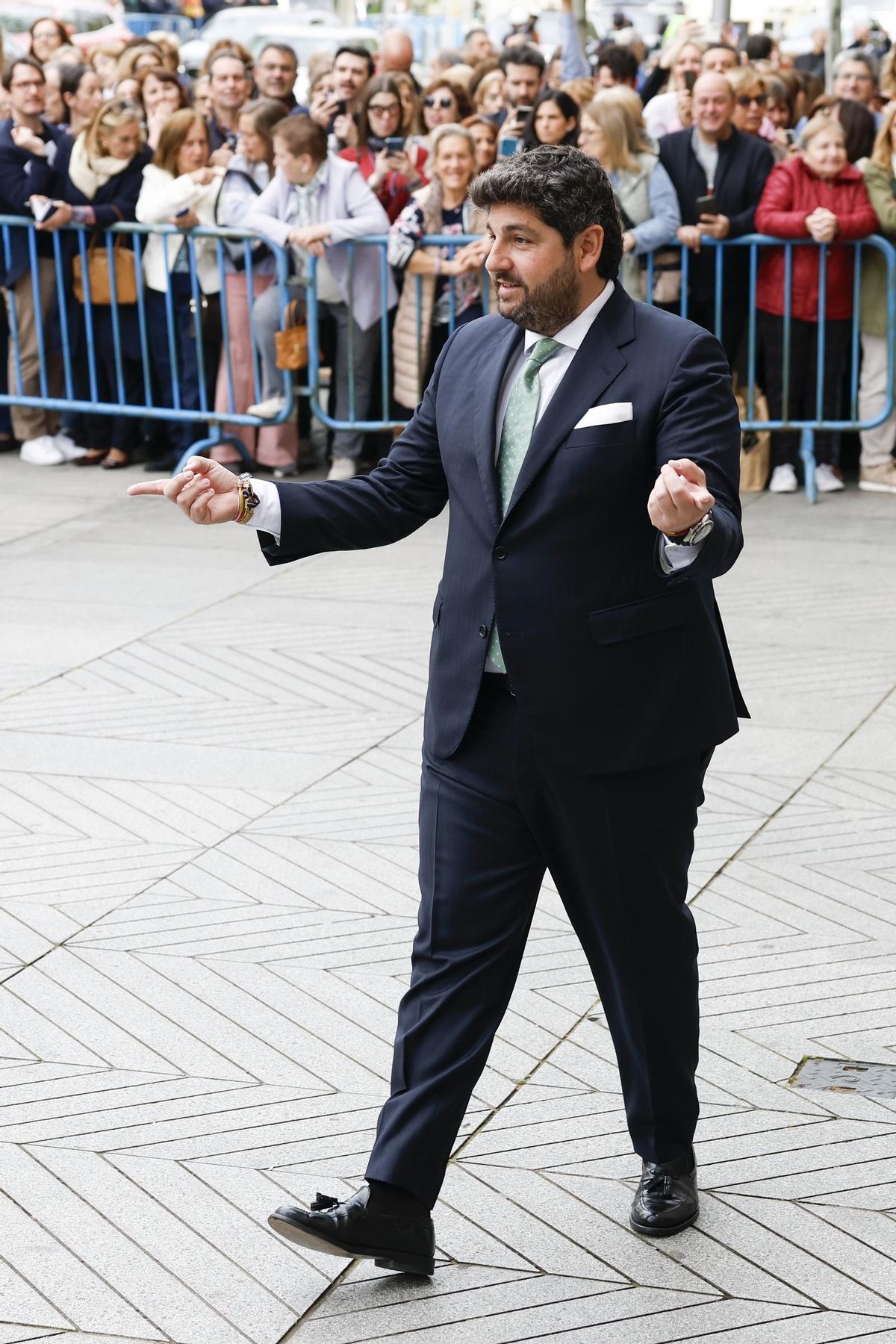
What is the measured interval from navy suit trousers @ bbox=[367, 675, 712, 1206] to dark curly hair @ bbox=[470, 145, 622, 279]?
80 cm

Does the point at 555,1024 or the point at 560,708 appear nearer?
the point at 560,708

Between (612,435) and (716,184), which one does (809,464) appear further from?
(612,435)

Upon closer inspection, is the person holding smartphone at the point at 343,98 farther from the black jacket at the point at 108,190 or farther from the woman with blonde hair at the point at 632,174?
the woman with blonde hair at the point at 632,174

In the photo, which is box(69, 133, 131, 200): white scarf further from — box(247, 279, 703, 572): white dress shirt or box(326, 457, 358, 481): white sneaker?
box(247, 279, 703, 572): white dress shirt

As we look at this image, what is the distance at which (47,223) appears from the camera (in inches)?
406

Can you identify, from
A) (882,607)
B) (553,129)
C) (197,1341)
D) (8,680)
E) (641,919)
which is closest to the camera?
(197,1341)

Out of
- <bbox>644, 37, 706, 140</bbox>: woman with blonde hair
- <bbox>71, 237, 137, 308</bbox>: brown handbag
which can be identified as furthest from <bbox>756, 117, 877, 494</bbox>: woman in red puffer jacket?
<bbox>71, 237, 137, 308</bbox>: brown handbag

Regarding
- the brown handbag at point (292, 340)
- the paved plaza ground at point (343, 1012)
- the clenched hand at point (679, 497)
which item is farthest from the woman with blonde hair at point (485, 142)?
the clenched hand at point (679, 497)

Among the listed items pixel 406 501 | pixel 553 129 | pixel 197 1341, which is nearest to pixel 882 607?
pixel 553 129

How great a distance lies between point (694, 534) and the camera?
9.87 ft

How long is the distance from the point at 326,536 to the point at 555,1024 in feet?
4.69

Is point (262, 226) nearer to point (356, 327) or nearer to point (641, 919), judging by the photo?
point (356, 327)

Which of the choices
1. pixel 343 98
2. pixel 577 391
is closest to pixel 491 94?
pixel 343 98

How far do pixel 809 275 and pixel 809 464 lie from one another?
95cm
